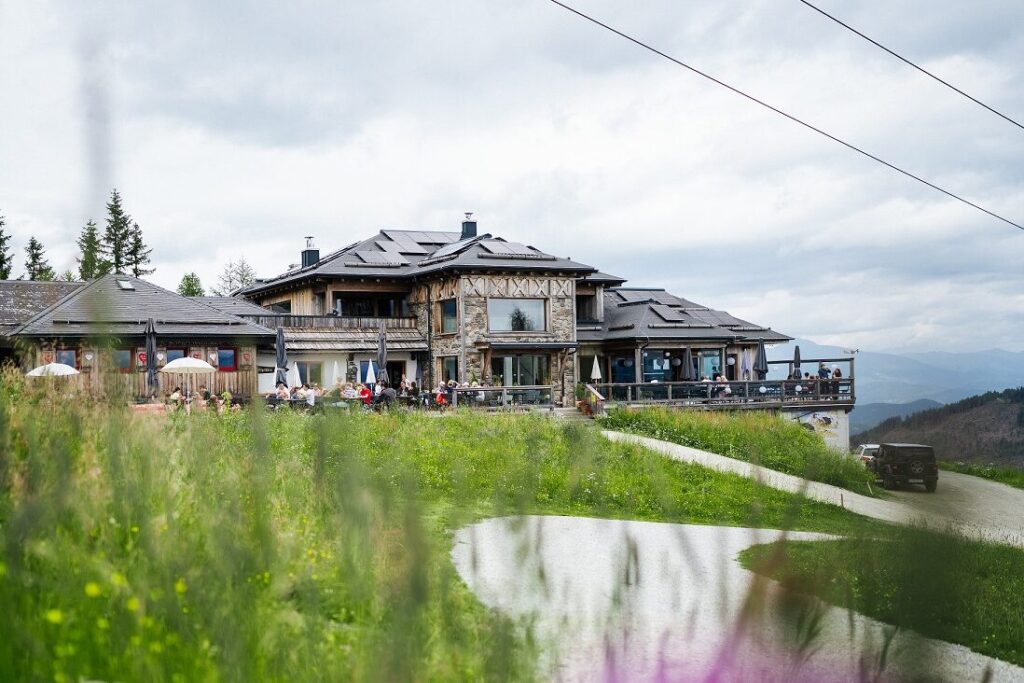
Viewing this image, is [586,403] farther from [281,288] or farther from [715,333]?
[281,288]

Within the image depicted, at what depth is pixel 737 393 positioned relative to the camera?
125ft

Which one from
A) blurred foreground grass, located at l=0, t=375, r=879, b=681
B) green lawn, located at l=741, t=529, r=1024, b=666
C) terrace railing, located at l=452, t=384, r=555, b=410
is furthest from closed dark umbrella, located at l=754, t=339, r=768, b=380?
green lawn, located at l=741, t=529, r=1024, b=666

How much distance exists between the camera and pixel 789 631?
254cm

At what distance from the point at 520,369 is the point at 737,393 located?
29.2 feet

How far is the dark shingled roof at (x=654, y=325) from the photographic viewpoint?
137 feet

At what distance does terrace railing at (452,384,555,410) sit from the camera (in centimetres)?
3117

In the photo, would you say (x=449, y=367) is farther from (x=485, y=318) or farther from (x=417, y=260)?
(x=417, y=260)

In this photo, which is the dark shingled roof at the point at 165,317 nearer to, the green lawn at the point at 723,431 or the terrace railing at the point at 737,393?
the green lawn at the point at 723,431

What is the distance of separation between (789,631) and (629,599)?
72cm

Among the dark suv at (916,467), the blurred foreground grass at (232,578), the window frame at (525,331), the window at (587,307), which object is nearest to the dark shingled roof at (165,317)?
the window frame at (525,331)

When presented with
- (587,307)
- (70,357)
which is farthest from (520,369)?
(70,357)

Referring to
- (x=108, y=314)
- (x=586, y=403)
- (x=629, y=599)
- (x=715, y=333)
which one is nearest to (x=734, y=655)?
(x=629, y=599)

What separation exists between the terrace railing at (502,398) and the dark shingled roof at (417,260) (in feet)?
19.7

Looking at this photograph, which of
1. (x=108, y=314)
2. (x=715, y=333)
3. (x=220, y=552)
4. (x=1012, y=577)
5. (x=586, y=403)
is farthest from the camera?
(x=715, y=333)
